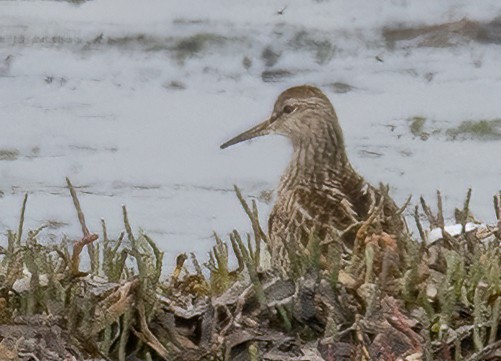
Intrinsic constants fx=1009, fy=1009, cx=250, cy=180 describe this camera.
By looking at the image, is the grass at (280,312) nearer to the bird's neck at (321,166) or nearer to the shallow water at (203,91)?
the bird's neck at (321,166)

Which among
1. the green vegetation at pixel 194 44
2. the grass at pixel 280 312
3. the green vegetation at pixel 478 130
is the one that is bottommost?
the grass at pixel 280 312

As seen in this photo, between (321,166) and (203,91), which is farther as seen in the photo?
(203,91)

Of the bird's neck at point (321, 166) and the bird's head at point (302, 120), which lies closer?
the bird's neck at point (321, 166)

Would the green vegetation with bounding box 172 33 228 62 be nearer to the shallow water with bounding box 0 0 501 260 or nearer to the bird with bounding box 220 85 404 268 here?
the shallow water with bounding box 0 0 501 260

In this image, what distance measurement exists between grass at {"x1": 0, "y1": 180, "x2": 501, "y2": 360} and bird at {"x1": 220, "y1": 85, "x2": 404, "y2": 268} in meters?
0.18

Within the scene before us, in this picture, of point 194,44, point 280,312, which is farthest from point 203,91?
point 280,312

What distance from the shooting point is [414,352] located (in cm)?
84

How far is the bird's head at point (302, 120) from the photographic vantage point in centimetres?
204

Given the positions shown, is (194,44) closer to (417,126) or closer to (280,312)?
(417,126)

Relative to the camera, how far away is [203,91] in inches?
90.9

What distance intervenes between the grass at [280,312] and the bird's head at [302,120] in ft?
3.69

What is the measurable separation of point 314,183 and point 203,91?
60cm

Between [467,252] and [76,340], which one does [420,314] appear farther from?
[76,340]

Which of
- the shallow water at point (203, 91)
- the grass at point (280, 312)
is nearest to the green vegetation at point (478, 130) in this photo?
the shallow water at point (203, 91)
